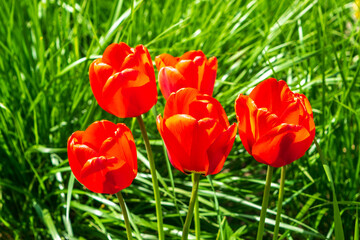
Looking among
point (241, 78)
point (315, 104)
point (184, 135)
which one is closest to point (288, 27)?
point (241, 78)

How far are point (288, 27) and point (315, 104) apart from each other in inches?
20.1

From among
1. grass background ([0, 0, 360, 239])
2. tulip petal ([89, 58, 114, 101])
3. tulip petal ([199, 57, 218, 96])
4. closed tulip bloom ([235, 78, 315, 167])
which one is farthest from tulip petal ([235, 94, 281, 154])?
grass background ([0, 0, 360, 239])

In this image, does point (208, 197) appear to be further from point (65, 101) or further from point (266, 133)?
point (266, 133)

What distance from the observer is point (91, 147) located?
862 millimetres

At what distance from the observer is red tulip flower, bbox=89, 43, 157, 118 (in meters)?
0.87

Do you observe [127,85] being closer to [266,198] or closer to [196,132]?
[196,132]

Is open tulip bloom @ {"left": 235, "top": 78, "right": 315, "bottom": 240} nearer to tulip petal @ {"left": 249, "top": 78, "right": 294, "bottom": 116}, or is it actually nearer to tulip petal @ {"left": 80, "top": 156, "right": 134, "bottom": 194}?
tulip petal @ {"left": 249, "top": 78, "right": 294, "bottom": 116}

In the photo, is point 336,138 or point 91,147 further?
point 336,138

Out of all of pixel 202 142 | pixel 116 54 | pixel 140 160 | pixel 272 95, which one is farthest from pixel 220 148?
pixel 140 160

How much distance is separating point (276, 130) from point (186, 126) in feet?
0.44

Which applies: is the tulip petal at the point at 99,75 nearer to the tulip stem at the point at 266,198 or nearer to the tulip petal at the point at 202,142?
the tulip petal at the point at 202,142

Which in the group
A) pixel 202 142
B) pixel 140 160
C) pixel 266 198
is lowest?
pixel 140 160

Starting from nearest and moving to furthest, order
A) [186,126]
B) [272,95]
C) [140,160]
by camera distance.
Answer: [186,126]
[272,95]
[140,160]

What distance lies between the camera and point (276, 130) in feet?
2.58
